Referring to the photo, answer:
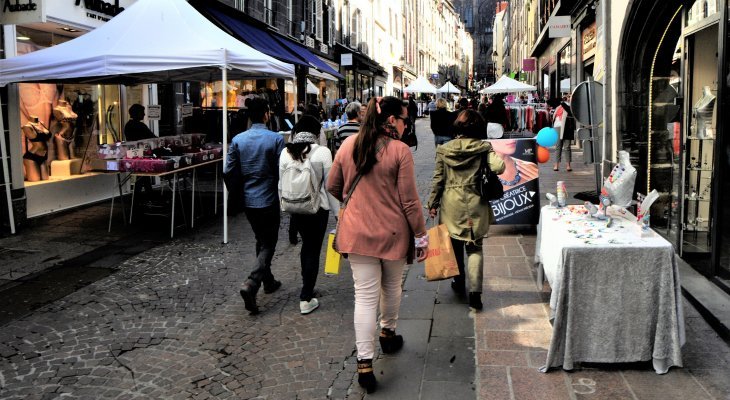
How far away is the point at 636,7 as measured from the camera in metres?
7.37

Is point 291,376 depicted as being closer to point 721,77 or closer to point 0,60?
point 721,77

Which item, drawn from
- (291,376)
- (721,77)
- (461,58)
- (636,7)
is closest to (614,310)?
(291,376)

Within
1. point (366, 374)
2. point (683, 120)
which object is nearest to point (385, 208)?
point (366, 374)

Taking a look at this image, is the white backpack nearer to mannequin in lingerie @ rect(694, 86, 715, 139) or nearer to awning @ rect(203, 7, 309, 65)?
mannequin in lingerie @ rect(694, 86, 715, 139)

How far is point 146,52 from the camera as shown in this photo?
773 centimetres

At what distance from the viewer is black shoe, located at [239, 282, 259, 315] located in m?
4.98

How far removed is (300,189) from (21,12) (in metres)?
5.46

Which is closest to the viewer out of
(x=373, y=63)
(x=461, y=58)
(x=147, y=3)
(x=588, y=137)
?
(x=588, y=137)

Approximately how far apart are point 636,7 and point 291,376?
609 centimetres

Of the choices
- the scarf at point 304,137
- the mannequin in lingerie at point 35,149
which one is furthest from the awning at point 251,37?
the scarf at point 304,137

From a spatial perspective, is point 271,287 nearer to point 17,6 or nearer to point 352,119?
point 352,119

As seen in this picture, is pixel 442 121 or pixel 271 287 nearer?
pixel 271 287

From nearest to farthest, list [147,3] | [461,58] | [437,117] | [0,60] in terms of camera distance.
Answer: [0,60] < [147,3] < [437,117] < [461,58]

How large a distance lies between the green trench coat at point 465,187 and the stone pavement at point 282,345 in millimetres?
678
